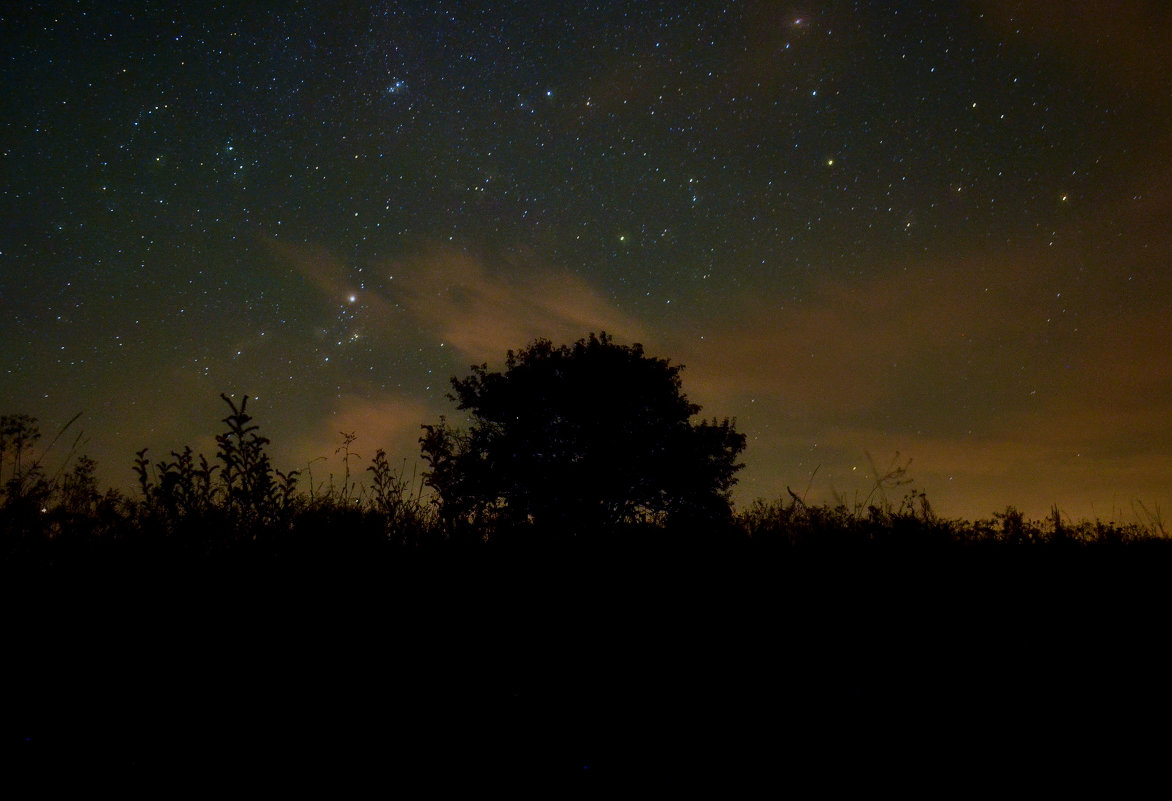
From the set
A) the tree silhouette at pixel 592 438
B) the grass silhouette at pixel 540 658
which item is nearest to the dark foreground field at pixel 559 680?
the grass silhouette at pixel 540 658

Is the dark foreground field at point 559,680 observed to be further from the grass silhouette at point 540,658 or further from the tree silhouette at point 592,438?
the tree silhouette at point 592,438

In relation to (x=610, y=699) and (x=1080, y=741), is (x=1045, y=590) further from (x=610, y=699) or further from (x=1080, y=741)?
(x=610, y=699)

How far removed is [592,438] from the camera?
664 inches

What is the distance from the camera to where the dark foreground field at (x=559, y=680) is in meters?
1.71

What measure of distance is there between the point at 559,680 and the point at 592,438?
1467cm

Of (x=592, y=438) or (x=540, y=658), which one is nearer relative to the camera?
(x=540, y=658)

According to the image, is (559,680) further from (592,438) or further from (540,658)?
(592,438)

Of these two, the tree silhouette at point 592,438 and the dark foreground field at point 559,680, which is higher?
the tree silhouette at point 592,438

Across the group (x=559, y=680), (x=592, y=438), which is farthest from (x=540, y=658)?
(x=592, y=438)

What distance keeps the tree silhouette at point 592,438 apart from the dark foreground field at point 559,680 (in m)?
12.5

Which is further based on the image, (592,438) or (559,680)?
(592,438)

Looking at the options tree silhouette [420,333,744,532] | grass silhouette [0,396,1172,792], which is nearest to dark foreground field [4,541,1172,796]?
grass silhouette [0,396,1172,792]

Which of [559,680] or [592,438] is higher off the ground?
[592,438]

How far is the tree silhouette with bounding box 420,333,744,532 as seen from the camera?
16406 mm
